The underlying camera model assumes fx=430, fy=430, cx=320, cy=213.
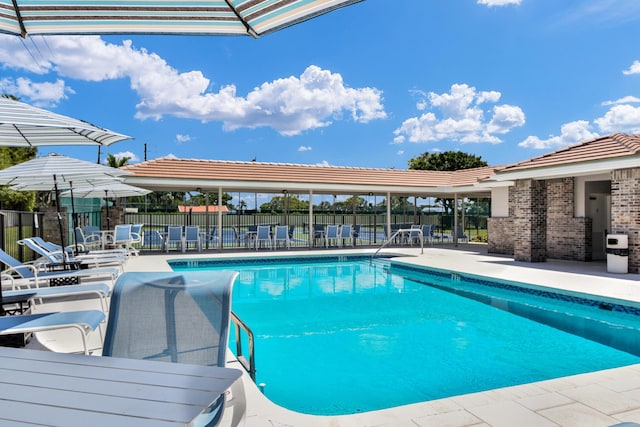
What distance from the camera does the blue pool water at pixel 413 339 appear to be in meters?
4.51

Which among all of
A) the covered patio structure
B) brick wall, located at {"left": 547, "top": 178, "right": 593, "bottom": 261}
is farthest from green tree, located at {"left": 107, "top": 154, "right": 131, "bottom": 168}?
brick wall, located at {"left": 547, "top": 178, "right": 593, "bottom": 261}

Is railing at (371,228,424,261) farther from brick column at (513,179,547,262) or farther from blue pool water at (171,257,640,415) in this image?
blue pool water at (171,257,640,415)

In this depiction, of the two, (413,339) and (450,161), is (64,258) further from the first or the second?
(450,161)

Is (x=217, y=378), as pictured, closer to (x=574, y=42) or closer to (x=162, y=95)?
(x=574, y=42)

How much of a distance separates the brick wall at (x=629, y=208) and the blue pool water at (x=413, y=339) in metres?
3.47

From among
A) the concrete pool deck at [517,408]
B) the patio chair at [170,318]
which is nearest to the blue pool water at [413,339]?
the concrete pool deck at [517,408]

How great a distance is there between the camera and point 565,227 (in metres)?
13.2

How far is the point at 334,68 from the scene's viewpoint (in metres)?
28.2

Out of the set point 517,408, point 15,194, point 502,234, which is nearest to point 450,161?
point 502,234

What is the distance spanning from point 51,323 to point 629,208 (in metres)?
11.3

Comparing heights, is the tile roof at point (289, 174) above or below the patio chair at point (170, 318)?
above

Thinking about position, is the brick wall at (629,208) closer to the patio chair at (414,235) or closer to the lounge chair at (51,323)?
the patio chair at (414,235)

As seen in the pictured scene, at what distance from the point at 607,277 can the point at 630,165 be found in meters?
2.57

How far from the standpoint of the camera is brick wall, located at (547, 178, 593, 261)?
500 inches
